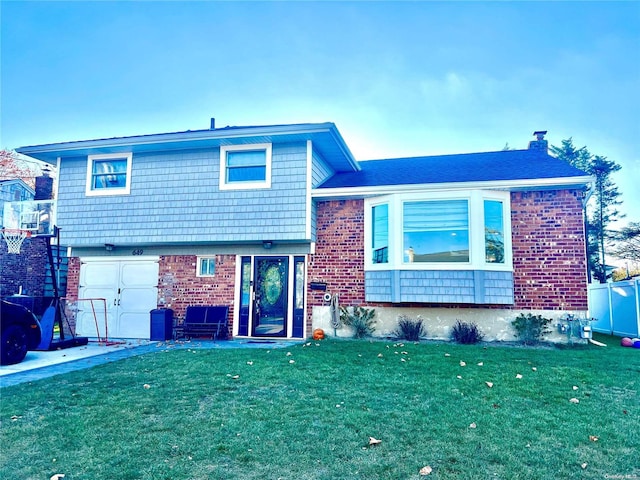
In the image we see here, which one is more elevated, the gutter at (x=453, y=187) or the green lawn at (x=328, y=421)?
the gutter at (x=453, y=187)

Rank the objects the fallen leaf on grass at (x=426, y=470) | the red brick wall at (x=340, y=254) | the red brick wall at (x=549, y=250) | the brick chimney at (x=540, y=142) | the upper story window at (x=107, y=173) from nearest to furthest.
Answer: the fallen leaf on grass at (x=426, y=470) < the red brick wall at (x=549, y=250) < the red brick wall at (x=340, y=254) < the upper story window at (x=107, y=173) < the brick chimney at (x=540, y=142)

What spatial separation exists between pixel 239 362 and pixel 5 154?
2403 cm

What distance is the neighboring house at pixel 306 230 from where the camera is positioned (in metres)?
8.98

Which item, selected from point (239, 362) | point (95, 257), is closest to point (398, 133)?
point (95, 257)

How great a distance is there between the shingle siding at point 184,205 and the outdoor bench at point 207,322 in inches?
70.5

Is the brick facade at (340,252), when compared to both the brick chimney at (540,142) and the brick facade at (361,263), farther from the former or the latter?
the brick chimney at (540,142)

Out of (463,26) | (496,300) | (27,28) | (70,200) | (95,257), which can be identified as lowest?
(496,300)

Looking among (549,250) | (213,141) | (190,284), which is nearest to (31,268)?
(190,284)

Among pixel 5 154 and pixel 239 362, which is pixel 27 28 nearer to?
pixel 239 362

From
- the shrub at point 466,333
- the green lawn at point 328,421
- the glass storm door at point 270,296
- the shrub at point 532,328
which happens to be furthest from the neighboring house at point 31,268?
the shrub at point 532,328

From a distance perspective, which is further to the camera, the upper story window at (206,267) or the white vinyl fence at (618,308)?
the upper story window at (206,267)

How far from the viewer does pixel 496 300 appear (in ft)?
28.8

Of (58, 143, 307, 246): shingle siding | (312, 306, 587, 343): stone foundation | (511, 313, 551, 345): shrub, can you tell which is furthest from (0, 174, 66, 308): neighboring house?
(511, 313, 551, 345): shrub

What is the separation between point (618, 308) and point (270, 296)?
9463 mm
